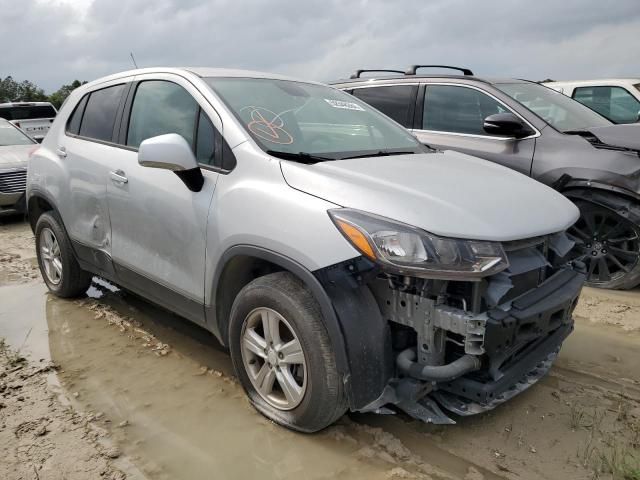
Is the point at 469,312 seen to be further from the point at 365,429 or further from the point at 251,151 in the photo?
the point at 251,151

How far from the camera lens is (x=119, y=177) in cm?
351

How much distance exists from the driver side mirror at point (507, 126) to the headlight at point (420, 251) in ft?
9.14

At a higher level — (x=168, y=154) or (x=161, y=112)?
(x=161, y=112)

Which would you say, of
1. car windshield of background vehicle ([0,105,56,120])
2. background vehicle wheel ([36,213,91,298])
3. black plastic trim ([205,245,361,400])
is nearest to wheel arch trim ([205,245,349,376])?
black plastic trim ([205,245,361,400])

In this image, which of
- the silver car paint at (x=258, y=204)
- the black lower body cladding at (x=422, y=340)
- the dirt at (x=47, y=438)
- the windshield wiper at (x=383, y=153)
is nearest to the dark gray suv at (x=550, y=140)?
the silver car paint at (x=258, y=204)

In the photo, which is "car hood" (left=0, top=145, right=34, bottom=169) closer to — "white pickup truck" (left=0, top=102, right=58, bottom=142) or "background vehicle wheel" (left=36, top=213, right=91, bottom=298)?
"background vehicle wheel" (left=36, top=213, right=91, bottom=298)

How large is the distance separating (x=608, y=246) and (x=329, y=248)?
3.19 metres

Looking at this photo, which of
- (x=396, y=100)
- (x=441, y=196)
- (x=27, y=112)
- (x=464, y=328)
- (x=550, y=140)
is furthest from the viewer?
(x=27, y=112)

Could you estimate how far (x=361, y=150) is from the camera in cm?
312

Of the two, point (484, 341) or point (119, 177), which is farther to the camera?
point (119, 177)

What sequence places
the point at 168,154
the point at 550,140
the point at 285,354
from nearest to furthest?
the point at 285,354
the point at 168,154
the point at 550,140

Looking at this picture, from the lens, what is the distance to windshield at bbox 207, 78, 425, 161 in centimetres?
293

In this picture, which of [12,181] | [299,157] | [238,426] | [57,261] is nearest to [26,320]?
[57,261]

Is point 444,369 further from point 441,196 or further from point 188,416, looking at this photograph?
point 188,416
